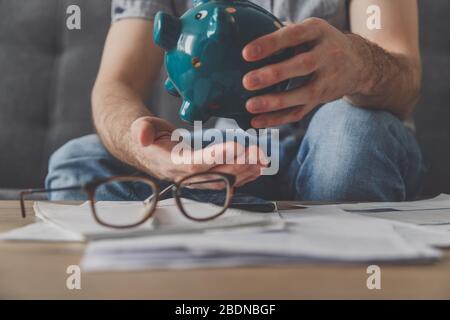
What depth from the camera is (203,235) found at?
0.37 metres

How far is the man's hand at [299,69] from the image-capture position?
493 mm

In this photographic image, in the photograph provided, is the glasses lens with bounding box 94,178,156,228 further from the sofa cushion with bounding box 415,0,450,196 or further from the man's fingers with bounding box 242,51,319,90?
the sofa cushion with bounding box 415,0,450,196

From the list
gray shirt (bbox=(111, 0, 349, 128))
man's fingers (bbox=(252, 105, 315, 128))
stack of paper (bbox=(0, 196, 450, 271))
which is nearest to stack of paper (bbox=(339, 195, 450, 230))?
stack of paper (bbox=(0, 196, 450, 271))

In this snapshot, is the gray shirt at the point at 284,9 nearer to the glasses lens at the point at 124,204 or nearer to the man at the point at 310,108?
the man at the point at 310,108

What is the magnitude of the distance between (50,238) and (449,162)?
1.16 meters

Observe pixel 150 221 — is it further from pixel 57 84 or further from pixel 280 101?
pixel 57 84

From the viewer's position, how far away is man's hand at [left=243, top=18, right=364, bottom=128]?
493 millimetres

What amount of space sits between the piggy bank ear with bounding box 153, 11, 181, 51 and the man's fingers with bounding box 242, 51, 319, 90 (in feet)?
0.28

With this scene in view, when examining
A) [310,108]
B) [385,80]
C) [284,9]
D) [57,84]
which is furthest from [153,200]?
[57,84]

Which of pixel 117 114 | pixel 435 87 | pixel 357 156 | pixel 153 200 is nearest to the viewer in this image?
pixel 153 200

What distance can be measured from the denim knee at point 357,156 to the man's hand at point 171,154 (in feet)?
0.77

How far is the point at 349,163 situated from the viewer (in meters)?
0.72

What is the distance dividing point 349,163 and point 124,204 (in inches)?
12.6
